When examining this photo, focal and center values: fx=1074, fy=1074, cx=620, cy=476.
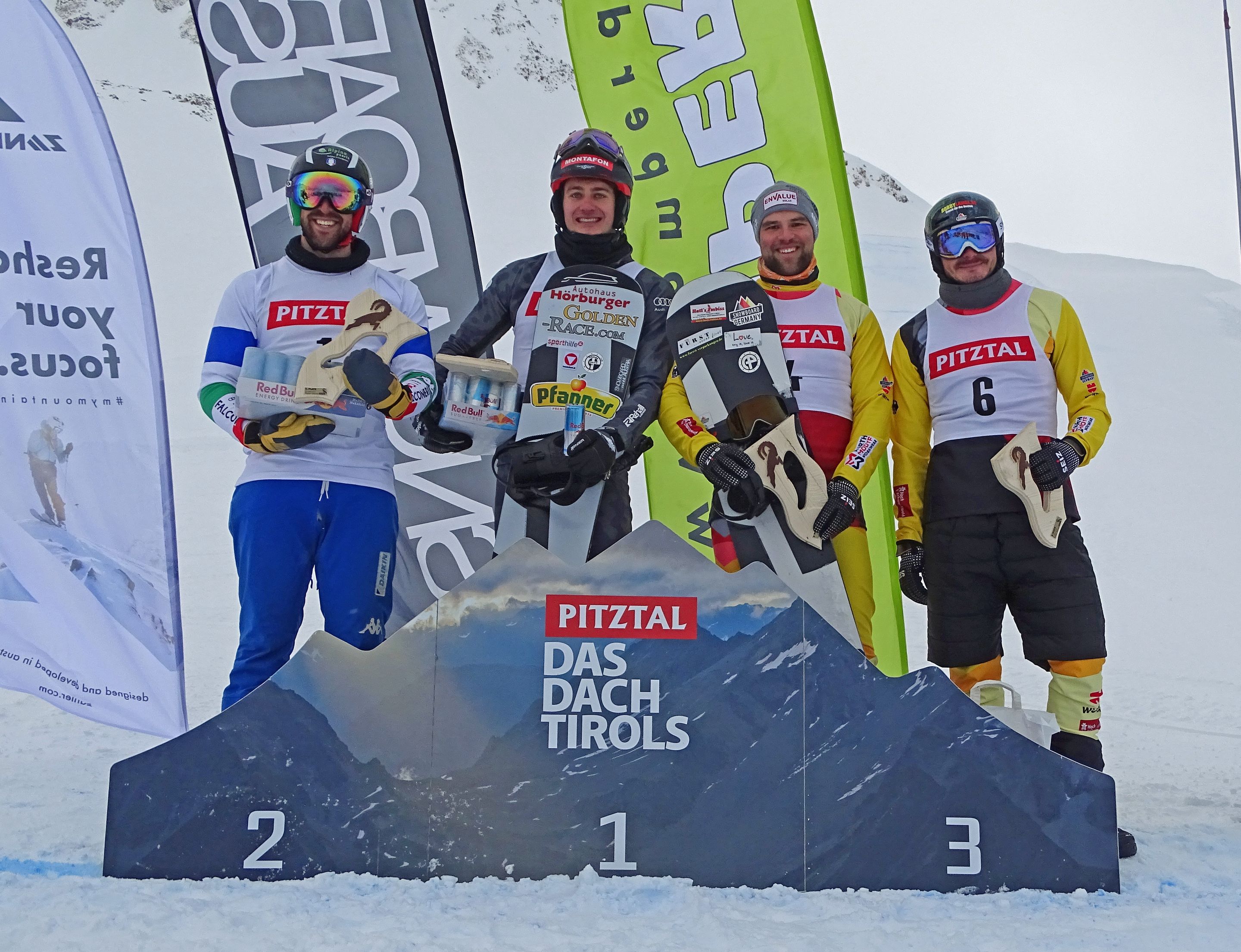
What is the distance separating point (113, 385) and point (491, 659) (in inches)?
95.2

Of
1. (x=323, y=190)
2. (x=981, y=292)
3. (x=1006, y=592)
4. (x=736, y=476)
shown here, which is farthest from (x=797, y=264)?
(x=323, y=190)

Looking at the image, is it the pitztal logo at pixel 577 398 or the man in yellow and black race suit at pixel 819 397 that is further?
the pitztal logo at pixel 577 398

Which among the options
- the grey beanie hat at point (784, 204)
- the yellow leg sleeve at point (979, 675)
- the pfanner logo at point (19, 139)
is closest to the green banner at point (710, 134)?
the grey beanie hat at point (784, 204)

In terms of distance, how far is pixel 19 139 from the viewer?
4105 mm

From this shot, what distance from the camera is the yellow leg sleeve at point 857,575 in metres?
3.18

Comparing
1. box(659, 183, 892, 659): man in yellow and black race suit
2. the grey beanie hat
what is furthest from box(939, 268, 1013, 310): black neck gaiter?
the grey beanie hat

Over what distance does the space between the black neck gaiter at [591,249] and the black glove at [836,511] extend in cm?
102

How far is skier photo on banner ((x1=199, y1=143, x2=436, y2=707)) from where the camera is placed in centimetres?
301

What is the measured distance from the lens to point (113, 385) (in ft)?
13.5

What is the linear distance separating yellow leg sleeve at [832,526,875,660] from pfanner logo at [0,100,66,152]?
3.30 m

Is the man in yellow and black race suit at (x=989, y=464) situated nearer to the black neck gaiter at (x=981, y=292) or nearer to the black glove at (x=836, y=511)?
the black neck gaiter at (x=981, y=292)

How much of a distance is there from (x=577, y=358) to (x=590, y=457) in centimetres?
41

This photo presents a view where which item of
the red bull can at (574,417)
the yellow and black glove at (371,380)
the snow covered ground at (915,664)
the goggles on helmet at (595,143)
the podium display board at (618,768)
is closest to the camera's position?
the snow covered ground at (915,664)

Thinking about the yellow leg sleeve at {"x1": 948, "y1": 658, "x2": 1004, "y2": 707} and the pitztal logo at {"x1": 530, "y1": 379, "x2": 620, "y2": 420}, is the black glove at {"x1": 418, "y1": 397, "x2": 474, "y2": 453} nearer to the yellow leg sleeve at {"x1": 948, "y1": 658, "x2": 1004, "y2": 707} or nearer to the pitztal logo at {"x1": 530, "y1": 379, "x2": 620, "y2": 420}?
the pitztal logo at {"x1": 530, "y1": 379, "x2": 620, "y2": 420}
